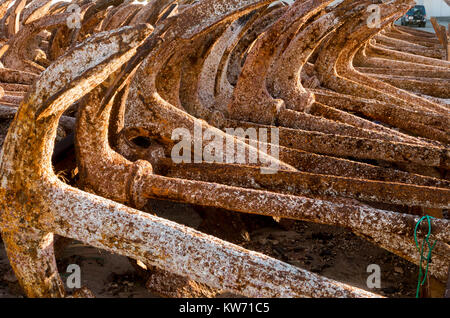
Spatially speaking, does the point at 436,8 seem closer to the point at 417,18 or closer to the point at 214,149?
the point at 417,18

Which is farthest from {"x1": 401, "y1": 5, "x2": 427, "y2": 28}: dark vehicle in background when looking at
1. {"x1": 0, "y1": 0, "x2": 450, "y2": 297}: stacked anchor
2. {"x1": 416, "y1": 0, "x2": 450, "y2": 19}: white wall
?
{"x1": 0, "y1": 0, "x2": 450, "y2": 297}: stacked anchor

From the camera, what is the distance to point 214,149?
10.9 ft

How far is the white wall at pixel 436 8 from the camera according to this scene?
23875 mm

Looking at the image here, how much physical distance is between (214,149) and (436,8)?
2534 centimetres

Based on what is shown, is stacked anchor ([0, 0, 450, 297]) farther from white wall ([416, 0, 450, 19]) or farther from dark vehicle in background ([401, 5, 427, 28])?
white wall ([416, 0, 450, 19])

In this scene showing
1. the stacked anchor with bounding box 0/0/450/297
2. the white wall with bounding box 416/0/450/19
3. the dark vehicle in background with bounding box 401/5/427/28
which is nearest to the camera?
the stacked anchor with bounding box 0/0/450/297

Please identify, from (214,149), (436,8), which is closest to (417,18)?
(436,8)

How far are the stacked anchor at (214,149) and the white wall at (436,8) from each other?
68.2ft

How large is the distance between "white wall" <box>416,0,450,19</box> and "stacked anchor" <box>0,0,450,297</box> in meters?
20.8

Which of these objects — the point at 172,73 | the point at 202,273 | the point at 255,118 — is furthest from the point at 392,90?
the point at 202,273

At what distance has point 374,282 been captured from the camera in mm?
3004

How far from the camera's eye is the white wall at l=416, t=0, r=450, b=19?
23.9 m

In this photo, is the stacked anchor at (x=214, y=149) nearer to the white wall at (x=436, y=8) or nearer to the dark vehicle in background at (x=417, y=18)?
the dark vehicle in background at (x=417, y=18)

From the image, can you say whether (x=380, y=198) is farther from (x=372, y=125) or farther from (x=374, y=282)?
(x=372, y=125)
